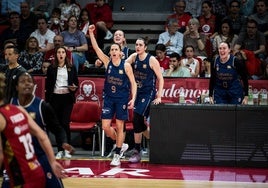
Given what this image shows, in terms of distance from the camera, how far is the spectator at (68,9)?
1698 centimetres

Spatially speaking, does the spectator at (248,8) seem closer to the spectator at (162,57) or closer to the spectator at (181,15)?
the spectator at (181,15)

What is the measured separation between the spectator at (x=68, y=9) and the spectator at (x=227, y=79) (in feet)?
18.0

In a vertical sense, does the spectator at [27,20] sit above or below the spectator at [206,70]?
above

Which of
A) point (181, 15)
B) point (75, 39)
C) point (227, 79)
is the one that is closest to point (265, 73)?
point (227, 79)

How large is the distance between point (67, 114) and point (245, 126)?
314cm

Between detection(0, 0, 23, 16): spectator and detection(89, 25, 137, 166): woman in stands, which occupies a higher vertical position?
detection(0, 0, 23, 16): spectator

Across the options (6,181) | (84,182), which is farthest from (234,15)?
(6,181)

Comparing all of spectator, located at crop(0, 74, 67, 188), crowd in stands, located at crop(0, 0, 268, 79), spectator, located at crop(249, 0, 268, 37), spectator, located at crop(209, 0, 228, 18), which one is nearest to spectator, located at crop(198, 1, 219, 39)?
crowd in stands, located at crop(0, 0, 268, 79)

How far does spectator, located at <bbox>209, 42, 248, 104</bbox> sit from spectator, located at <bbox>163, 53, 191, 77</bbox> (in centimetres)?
165

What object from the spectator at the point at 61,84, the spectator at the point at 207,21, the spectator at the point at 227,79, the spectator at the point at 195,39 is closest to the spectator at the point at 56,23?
the spectator at the point at 195,39

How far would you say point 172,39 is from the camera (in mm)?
15797

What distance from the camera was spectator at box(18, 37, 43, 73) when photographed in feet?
47.3

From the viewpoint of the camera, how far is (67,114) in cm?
1266

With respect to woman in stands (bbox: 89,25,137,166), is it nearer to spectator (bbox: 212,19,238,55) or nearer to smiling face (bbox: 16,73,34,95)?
spectator (bbox: 212,19,238,55)
